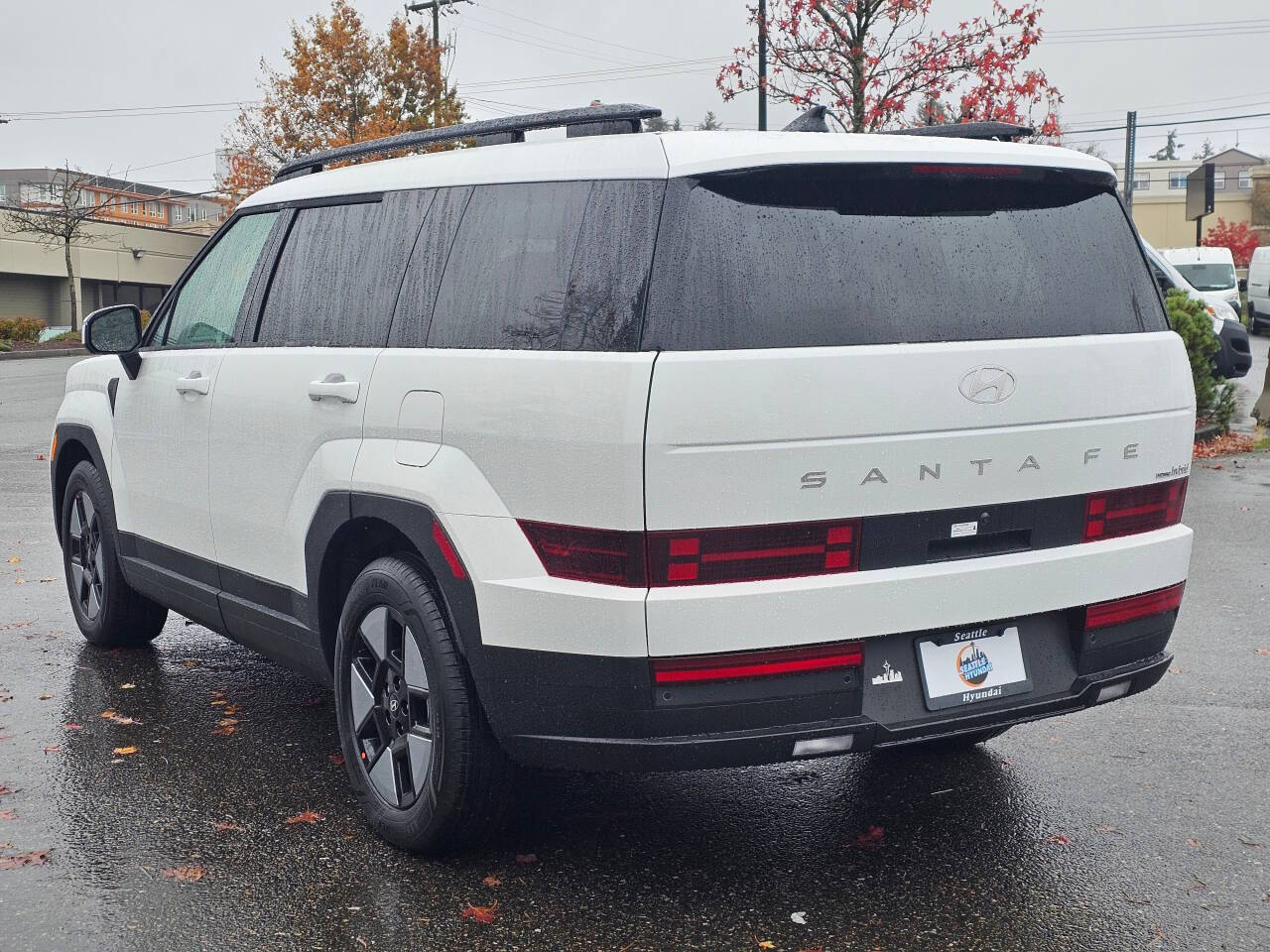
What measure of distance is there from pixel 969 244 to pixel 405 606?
1.82 m

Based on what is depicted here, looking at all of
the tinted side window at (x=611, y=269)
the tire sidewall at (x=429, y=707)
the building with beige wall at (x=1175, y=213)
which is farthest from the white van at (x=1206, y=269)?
the building with beige wall at (x=1175, y=213)

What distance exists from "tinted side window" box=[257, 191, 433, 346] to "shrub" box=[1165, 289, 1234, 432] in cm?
1034

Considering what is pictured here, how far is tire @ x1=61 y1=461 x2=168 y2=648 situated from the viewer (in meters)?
6.30

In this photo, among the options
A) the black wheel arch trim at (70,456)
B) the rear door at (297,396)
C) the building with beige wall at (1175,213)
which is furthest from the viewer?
the building with beige wall at (1175,213)

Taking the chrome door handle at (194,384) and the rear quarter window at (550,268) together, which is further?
the chrome door handle at (194,384)

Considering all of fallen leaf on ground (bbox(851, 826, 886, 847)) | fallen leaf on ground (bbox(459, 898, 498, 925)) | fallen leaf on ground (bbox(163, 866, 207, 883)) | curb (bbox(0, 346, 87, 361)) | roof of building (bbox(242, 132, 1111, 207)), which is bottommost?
fallen leaf on ground (bbox(851, 826, 886, 847))

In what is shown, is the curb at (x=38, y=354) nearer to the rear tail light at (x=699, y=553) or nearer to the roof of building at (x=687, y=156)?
the roof of building at (x=687, y=156)

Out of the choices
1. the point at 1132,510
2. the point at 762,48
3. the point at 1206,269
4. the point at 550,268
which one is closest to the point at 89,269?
the point at 1206,269

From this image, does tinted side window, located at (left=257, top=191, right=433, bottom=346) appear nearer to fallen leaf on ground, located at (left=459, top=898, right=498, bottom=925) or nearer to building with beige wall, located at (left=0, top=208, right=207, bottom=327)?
fallen leaf on ground, located at (left=459, top=898, right=498, bottom=925)

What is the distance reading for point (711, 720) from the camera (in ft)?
11.3

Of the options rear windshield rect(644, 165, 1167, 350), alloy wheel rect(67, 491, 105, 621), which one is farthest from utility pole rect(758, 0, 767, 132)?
rear windshield rect(644, 165, 1167, 350)

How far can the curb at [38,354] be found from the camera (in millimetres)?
37250

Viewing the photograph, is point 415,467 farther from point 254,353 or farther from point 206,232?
point 206,232

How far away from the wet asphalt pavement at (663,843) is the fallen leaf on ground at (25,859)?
0.11 ft
